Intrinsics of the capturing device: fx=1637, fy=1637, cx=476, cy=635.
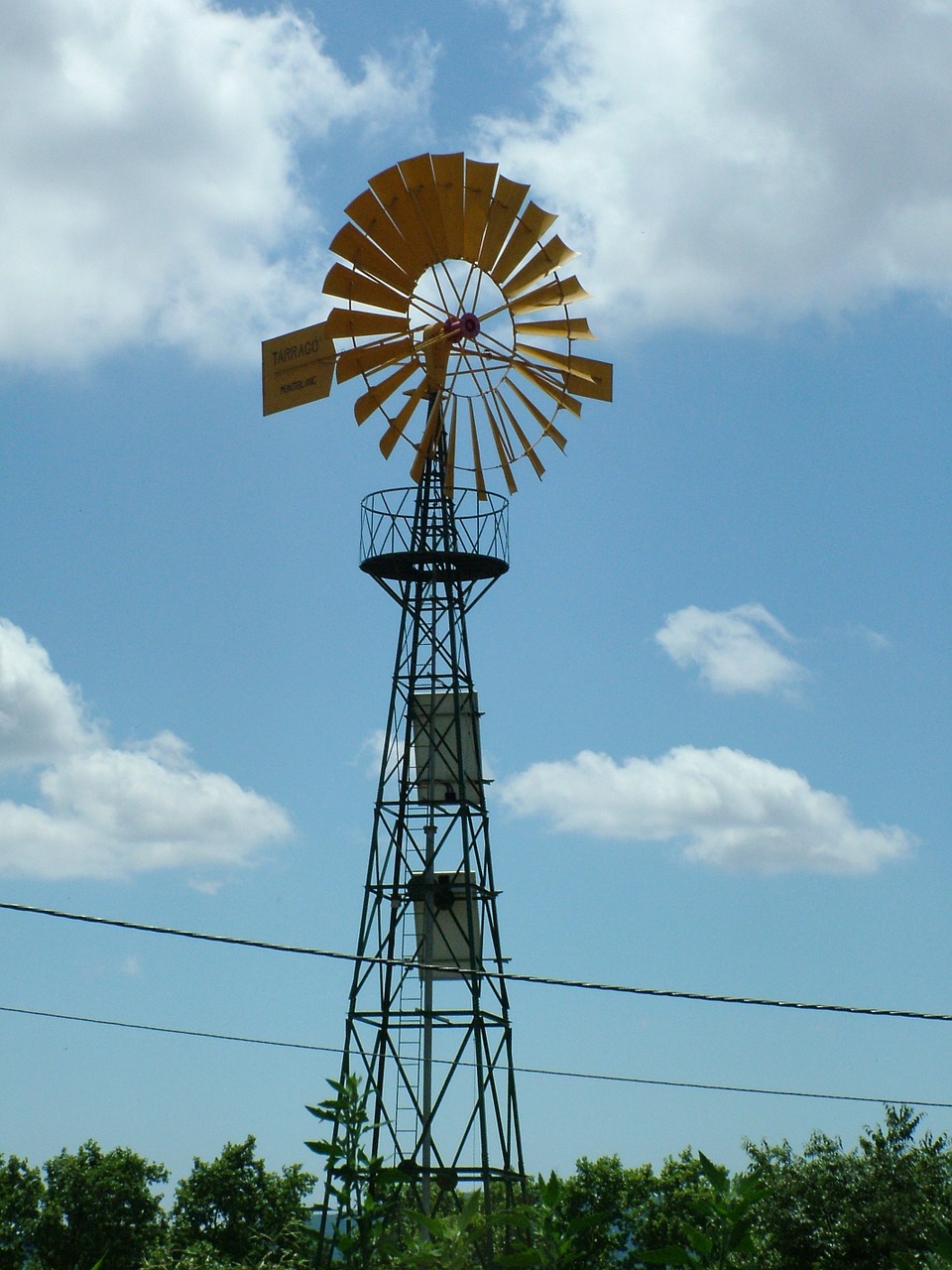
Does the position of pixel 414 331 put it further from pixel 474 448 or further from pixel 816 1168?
pixel 816 1168

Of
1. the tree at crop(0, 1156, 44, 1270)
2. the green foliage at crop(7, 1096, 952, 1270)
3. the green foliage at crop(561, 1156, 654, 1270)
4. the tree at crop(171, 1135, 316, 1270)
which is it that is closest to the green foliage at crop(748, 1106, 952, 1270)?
the green foliage at crop(7, 1096, 952, 1270)

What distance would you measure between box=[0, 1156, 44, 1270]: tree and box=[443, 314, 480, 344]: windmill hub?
1319 inches

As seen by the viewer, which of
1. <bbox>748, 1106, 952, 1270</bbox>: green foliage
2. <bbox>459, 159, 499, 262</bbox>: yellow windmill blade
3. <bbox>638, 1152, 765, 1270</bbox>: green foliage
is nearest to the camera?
<bbox>638, 1152, 765, 1270</bbox>: green foliage

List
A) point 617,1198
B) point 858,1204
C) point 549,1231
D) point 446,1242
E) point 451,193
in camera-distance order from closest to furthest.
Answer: point 549,1231 < point 446,1242 < point 451,193 < point 858,1204 < point 617,1198

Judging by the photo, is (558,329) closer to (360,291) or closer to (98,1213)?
(360,291)

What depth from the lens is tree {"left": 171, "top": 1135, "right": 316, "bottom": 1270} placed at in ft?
156

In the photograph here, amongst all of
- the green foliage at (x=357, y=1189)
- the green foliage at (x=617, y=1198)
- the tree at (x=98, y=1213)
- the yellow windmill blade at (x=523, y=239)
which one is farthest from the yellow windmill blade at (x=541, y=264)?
the tree at (x=98, y=1213)

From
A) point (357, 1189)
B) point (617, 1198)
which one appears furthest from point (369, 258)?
point (617, 1198)

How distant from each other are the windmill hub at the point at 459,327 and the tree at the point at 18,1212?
3350 centimetres

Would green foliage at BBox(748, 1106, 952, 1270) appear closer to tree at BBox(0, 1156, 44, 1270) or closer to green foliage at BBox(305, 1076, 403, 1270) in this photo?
green foliage at BBox(305, 1076, 403, 1270)

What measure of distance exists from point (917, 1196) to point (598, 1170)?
44.4 ft

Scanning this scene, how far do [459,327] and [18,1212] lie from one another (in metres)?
34.4

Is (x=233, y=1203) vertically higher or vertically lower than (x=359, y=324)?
lower

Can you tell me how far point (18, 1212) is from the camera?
4862cm
